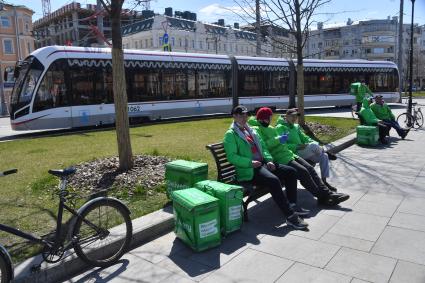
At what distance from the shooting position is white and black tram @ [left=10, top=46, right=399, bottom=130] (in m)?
15.0

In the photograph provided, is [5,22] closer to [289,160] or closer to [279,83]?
[279,83]

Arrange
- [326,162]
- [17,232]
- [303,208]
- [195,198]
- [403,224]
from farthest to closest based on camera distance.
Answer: [326,162]
[303,208]
[403,224]
[195,198]
[17,232]

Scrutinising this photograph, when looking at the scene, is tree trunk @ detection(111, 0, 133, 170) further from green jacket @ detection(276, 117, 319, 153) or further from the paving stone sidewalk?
green jacket @ detection(276, 117, 319, 153)

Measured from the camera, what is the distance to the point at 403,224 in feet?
16.5

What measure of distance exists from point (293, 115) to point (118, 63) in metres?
3.20

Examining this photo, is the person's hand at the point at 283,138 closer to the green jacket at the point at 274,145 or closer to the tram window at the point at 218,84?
the green jacket at the point at 274,145

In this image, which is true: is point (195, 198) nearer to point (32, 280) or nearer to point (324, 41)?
point (32, 280)

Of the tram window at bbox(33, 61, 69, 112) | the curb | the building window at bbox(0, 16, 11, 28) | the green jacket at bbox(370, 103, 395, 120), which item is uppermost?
the building window at bbox(0, 16, 11, 28)

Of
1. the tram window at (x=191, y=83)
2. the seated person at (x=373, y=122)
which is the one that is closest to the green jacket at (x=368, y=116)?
the seated person at (x=373, y=122)

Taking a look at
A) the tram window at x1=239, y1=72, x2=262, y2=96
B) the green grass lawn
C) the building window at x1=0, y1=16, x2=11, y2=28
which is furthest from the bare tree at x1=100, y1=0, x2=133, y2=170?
the building window at x1=0, y1=16, x2=11, y2=28

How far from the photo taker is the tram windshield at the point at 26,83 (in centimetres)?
1489

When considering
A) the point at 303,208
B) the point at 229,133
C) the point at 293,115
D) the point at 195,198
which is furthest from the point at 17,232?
the point at 293,115

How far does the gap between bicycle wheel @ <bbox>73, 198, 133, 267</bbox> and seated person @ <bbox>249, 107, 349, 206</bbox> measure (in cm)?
262

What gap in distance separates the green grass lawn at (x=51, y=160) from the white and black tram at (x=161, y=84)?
2.82 metres
